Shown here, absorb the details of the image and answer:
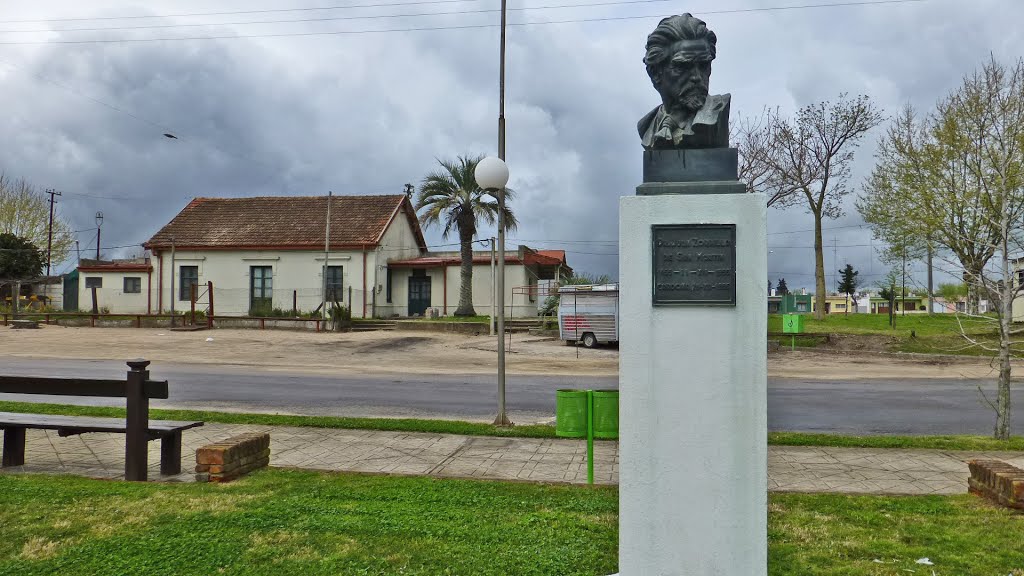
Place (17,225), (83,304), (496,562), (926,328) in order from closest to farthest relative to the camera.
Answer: (496,562) < (926,328) < (83,304) < (17,225)

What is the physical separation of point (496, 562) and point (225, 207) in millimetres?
40252

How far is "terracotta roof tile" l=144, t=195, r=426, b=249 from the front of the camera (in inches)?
1432

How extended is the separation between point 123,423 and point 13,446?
1052mm

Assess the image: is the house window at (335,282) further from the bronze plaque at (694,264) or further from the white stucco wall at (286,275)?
the bronze plaque at (694,264)

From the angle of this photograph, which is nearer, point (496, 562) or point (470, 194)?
point (496, 562)

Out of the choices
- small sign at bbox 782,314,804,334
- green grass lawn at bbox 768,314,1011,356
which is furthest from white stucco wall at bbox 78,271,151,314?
green grass lawn at bbox 768,314,1011,356

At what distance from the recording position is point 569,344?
83.5 ft

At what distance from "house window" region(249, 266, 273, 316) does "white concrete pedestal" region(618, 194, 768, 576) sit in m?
34.9

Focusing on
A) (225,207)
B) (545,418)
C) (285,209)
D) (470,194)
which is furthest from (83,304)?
(545,418)

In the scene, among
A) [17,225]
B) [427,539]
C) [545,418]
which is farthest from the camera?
[17,225]

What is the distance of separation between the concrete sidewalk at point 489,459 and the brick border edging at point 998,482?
1.02 ft

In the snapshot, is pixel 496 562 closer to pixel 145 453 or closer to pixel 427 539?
pixel 427 539

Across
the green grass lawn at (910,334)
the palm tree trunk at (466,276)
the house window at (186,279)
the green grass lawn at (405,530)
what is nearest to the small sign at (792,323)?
the green grass lawn at (910,334)

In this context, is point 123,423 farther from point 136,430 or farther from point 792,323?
point 792,323
